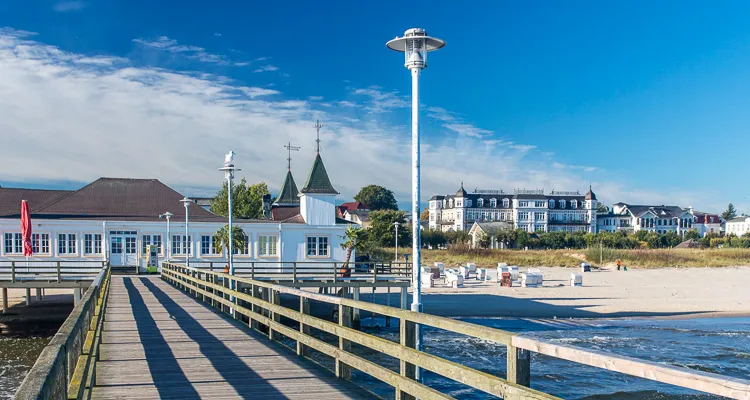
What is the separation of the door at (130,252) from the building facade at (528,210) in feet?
275

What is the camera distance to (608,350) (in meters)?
22.0

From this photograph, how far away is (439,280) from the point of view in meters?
47.2

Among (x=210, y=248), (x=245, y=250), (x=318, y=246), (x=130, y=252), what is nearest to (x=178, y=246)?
(x=210, y=248)

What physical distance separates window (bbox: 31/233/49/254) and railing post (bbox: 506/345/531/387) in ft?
124

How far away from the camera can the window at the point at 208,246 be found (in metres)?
39.6

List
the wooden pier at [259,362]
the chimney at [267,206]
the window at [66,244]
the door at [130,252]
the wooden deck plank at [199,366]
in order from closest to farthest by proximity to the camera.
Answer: the wooden pier at [259,362] < the wooden deck plank at [199,366] < the window at [66,244] < the door at [130,252] < the chimney at [267,206]

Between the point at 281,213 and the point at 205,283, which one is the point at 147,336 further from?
the point at 281,213

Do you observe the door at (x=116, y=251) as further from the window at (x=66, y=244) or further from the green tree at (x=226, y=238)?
the green tree at (x=226, y=238)

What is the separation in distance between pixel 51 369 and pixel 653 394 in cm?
1567

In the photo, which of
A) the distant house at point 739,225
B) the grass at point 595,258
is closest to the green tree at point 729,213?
the distant house at point 739,225

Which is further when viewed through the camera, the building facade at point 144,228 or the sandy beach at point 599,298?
the building facade at point 144,228

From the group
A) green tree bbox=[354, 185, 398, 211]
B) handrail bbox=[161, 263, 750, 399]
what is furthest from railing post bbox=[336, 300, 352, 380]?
green tree bbox=[354, 185, 398, 211]

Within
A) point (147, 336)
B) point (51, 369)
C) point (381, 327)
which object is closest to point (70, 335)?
point (51, 369)

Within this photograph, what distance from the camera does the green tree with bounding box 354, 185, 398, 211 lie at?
146375 mm
